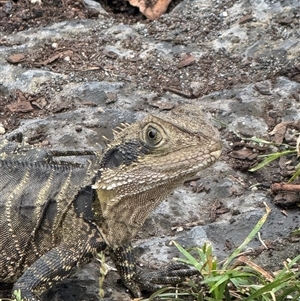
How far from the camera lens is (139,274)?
5516 millimetres

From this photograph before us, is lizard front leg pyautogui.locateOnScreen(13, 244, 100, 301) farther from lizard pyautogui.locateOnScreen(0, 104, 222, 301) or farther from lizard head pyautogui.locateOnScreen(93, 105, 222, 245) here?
lizard head pyautogui.locateOnScreen(93, 105, 222, 245)

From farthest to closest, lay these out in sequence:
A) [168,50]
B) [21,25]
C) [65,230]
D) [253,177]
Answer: [21,25]
[168,50]
[253,177]
[65,230]

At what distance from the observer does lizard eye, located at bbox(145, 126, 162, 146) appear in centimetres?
487

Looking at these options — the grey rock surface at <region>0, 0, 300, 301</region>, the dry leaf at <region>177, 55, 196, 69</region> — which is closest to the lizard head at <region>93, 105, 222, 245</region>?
the grey rock surface at <region>0, 0, 300, 301</region>

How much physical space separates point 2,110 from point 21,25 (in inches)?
64.4

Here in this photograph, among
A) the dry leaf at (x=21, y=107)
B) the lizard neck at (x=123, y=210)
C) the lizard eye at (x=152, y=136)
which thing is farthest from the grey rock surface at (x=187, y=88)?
the lizard eye at (x=152, y=136)

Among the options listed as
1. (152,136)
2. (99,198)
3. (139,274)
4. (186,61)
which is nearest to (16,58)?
(186,61)

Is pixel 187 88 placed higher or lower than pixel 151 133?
lower

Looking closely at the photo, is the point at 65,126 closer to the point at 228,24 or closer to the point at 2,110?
the point at 2,110

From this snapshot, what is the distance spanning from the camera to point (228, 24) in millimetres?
8414

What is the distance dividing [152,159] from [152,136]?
0.15 meters

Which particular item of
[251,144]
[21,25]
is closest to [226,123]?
[251,144]

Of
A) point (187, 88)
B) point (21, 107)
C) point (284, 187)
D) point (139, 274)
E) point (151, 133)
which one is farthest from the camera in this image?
point (187, 88)

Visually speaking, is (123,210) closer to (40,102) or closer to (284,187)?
(284,187)
